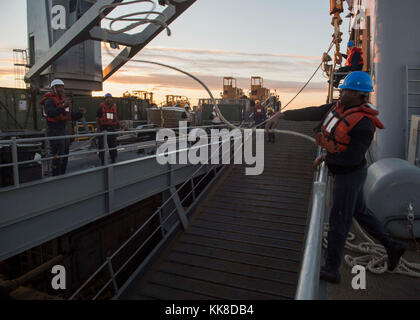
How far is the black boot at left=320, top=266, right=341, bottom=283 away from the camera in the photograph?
3359 millimetres

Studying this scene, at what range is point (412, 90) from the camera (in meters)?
7.24

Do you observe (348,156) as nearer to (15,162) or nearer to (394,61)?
(15,162)

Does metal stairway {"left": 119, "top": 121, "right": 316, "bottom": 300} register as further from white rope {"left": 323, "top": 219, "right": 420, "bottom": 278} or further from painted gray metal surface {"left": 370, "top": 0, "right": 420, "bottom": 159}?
painted gray metal surface {"left": 370, "top": 0, "right": 420, "bottom": 159}

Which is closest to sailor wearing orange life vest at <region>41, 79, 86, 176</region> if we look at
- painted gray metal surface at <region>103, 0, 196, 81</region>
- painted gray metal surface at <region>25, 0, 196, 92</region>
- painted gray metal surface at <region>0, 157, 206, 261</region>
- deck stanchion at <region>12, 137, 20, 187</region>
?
painted gray metal surface at <region>0, 157, 206, 261</region>

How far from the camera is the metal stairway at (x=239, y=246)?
19.8ft

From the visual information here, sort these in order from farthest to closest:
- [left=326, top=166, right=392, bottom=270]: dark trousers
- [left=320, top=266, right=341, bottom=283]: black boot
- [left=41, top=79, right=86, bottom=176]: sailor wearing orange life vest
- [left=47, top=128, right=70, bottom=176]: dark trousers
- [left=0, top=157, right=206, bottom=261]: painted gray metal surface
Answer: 1. [left=41, top=79, right=86, bottom=176]: sailor wearing orange life vest
2. [left=47, top=128, right=70, bottom=176]: dark trousers
3. [left=0, top=157, right=206, bottom=261]: painted gray metal surface
4. [left=320, top=266, right=341, bottom=283]: black boot
5. [left=326, top=166, right=392, bottom=270]: dark trousers

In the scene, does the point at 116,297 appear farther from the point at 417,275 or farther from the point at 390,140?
the point at 390,140

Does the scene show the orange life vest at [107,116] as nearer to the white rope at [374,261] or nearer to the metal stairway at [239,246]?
the metal stairway at [239,246]

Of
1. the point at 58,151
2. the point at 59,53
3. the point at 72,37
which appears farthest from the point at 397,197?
the point at 59,53

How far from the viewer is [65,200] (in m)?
5.75

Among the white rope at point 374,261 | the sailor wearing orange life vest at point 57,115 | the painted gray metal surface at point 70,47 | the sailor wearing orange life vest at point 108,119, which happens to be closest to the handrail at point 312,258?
the white rope at point 374,261

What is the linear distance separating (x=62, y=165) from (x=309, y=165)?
6.99 m

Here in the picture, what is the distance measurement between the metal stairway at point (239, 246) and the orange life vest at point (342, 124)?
3716 millimetres

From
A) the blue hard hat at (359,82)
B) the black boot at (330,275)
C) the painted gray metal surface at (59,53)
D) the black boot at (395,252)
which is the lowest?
the black boot at (330,275)
